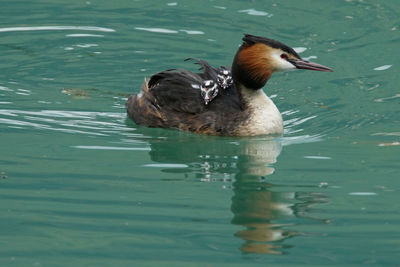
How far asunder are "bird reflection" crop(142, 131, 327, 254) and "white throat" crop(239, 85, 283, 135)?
0.37ft

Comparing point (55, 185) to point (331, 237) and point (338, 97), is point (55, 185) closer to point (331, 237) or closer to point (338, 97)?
point (331, 237)

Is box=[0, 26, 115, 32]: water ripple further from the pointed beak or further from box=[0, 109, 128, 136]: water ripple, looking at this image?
the pointed beak

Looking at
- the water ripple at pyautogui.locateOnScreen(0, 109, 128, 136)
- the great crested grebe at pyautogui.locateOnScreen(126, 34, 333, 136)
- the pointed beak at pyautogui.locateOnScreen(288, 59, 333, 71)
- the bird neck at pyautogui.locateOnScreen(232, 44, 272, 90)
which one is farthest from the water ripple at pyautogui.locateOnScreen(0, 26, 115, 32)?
the pointed beak at pyautogui.locateOnScreen(288, 59, 333, 71)

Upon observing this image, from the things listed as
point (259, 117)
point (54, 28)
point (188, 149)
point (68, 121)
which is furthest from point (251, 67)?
point (54, 28)

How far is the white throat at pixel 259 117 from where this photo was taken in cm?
996

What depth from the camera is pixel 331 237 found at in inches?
253

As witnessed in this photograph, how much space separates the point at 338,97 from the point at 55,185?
4.90 m

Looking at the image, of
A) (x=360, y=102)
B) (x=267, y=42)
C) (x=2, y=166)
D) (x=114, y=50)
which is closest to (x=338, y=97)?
(x=360, y=102)

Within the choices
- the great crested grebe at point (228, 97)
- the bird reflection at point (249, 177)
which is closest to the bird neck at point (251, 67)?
the great crested grebe at point (228, 97)

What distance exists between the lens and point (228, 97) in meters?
10.4

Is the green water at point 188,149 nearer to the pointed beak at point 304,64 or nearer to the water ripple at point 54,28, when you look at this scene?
the water ripple at point 54,28

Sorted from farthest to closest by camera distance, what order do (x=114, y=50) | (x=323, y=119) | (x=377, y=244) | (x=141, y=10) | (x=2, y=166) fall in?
(x=141, y=10) < (x=114, y=50) < (x=323, y=119) < (x=2, y=166) < (x=377, y=244)

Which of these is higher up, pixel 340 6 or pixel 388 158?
pixel 340 6

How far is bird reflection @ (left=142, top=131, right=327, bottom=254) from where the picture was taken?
648 centimetres
